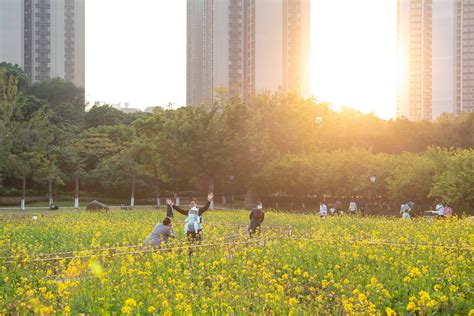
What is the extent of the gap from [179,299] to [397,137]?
65.2 m

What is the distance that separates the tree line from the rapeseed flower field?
23.1 metres

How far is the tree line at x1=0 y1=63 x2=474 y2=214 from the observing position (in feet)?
149

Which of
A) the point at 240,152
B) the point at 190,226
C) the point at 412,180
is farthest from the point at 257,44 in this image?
the point at 190,226

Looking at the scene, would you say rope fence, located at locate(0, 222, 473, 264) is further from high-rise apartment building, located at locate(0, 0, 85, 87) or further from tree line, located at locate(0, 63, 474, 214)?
high-rise apartment building, located at locate(0, 0, 85, 87)

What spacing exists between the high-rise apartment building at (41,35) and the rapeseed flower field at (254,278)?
81964 millimetres

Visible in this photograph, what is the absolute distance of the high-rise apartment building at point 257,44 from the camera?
97.6 m

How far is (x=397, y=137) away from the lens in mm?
72312

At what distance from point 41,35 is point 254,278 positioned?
91.6 m

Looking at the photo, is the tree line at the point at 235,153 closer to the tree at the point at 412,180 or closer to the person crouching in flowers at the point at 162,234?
the tree at the point at 412,180

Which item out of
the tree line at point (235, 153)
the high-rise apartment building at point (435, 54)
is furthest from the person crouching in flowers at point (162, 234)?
the high-rise apartment building at point (435, 54)

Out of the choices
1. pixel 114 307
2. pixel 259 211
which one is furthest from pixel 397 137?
pixel 114 307

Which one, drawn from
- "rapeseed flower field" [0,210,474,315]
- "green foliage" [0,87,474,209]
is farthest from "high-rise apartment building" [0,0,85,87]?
"rapeseed flower field" [0,210,474,315]

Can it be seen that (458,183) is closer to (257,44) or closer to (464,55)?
(257,44)

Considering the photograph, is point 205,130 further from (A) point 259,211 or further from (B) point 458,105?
(B) point 458,105
